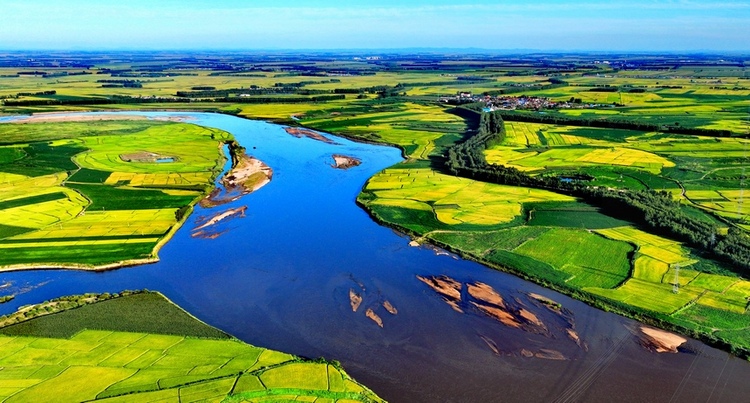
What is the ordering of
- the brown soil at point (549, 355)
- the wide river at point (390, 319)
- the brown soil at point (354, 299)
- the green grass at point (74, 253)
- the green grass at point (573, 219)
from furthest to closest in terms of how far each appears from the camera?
the green grass at point (573, 219), the green grass at point (74, 253), the brown soil at point (354, 299), the brown soil at point (549, 355), the wide river at point (390, 319)

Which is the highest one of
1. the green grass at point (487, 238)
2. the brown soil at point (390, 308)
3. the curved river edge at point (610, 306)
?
the green grass at point (487, 238)

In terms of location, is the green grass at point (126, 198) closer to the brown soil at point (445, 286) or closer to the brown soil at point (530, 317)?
the brown soil at point (445, 286)

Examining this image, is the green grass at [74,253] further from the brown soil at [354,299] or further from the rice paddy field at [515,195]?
the brown soil at [354,299]

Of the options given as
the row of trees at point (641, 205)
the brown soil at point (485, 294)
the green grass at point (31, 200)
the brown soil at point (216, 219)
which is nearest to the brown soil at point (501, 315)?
the brown soil at point (485, 294)

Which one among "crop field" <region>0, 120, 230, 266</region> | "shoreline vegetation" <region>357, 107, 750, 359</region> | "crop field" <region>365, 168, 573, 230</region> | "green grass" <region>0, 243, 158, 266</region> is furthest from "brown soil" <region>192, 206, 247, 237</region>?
"crop field" <region>365, 168, 573, 230</region>

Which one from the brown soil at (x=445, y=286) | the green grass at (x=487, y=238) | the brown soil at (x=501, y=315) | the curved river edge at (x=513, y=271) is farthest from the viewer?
the green grass at (x=487, y=238)

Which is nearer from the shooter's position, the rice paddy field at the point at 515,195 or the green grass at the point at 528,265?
the rice paddy field at the point at 515,195

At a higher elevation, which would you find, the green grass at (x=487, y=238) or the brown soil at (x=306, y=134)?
the brown soil at (x=306, y=134)
